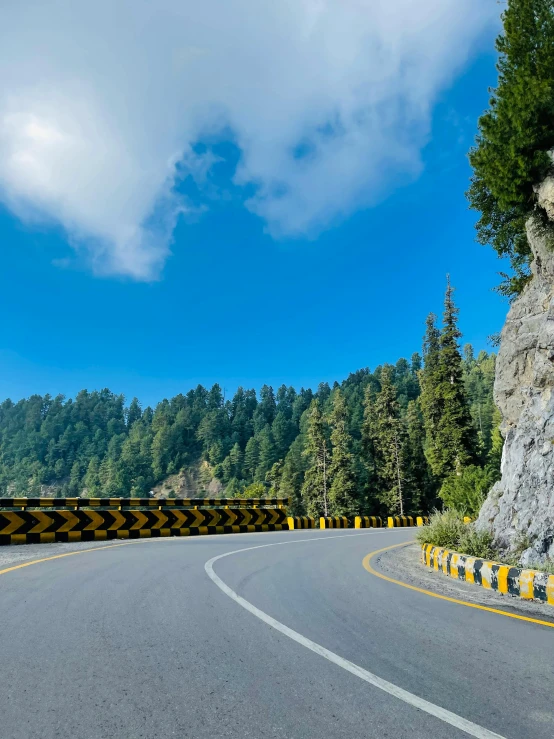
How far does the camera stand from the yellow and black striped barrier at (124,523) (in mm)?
15742

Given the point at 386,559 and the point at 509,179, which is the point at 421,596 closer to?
the point at 386,559

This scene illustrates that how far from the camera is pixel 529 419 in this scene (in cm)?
1302

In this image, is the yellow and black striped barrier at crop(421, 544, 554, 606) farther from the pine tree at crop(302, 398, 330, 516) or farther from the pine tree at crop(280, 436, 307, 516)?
the pine tree at crop(280, 436, 307, 516)

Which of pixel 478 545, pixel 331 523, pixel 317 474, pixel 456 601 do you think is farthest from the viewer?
pixel 317 474

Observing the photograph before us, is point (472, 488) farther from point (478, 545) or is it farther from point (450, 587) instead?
point (450, 587)

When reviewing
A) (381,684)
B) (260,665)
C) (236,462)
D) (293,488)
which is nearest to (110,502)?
(260,665)

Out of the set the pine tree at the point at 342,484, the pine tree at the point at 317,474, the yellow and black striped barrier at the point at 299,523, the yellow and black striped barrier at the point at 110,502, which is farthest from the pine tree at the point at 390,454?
the yellow and black striped barrier at the point at 110,502

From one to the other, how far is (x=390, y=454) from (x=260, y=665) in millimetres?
60799

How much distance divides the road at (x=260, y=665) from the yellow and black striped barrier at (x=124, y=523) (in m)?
8.70

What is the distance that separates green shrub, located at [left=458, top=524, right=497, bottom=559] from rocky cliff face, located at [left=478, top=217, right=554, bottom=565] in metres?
0.26

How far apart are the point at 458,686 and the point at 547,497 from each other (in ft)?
25.6

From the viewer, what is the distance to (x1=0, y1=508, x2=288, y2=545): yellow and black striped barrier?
15.7 metres

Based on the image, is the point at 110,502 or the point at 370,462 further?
the point at 370,462

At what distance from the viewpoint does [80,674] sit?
12.9 feet
